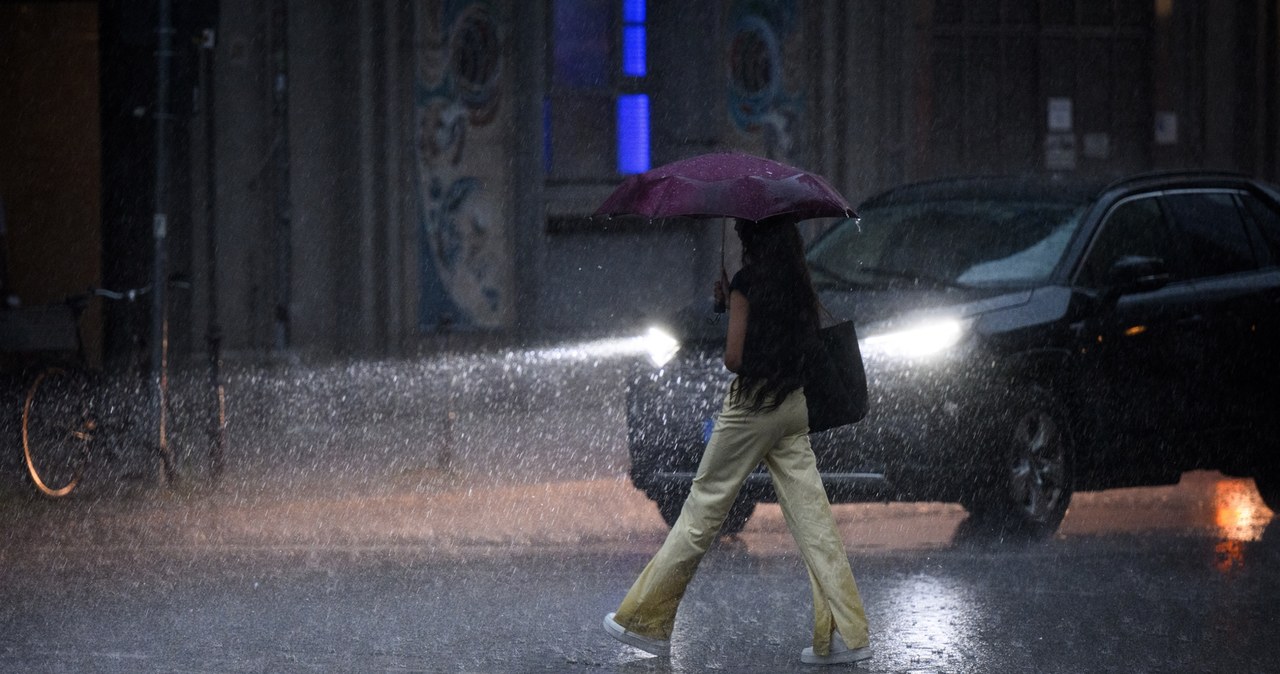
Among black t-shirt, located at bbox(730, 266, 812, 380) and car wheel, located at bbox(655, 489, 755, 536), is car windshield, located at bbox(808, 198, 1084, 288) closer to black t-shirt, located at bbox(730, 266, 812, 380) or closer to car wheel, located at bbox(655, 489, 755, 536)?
car wheel, located at bbox(655, 489, 755, 536)

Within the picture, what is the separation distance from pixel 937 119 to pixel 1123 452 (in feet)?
34.5

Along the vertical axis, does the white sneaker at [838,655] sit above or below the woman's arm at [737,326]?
below

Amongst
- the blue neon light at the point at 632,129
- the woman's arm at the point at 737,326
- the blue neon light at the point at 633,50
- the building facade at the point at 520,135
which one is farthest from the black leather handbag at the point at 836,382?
the blue neon light at the point at 633,50

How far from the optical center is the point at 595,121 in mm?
17859

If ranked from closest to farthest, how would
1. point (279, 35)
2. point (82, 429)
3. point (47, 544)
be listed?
point (47, 544), point (82, 429), point (279, 35)

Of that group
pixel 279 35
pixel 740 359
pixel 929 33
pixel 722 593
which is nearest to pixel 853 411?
pixel 740 359

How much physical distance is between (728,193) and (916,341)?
2522 mm

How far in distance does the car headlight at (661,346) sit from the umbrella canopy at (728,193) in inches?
92.1

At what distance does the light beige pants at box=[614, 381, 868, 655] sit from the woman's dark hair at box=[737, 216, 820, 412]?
0.09 metres

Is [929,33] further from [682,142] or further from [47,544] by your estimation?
[47,544]

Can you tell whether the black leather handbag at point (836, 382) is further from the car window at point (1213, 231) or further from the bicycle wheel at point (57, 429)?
the bicycle wheel at point (57, 429)

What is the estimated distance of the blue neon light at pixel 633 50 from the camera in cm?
1797

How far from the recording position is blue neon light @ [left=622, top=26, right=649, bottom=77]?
59.0ft

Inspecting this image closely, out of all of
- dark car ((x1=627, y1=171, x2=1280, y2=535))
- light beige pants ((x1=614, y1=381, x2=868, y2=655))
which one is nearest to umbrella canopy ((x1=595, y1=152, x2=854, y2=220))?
light beige pants ((x1=614, y1=381, x2=868, y2=655))
